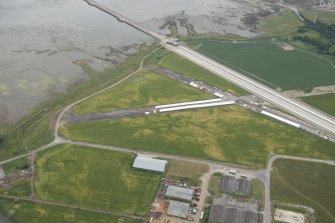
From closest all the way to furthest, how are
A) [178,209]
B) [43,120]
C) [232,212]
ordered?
[232,212], [178,209], [43,120]

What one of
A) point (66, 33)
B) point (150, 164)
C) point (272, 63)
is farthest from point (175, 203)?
point (66, 33)

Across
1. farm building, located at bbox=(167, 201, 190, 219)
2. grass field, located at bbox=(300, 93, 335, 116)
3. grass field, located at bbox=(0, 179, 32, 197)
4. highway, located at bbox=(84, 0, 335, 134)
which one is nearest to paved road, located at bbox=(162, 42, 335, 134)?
highway, located at bbox=(84, 0, 335, 134)

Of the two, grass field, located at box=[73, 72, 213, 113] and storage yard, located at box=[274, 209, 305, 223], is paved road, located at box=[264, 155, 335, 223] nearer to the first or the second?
storage yard, located at box=[274, 209, 305, 223]

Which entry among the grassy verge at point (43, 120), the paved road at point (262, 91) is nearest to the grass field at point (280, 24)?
the paved road at point (262, 91)

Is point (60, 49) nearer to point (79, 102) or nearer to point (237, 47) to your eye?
point (79, 102)

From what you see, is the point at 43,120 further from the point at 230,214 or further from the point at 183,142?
the point at 230,214
